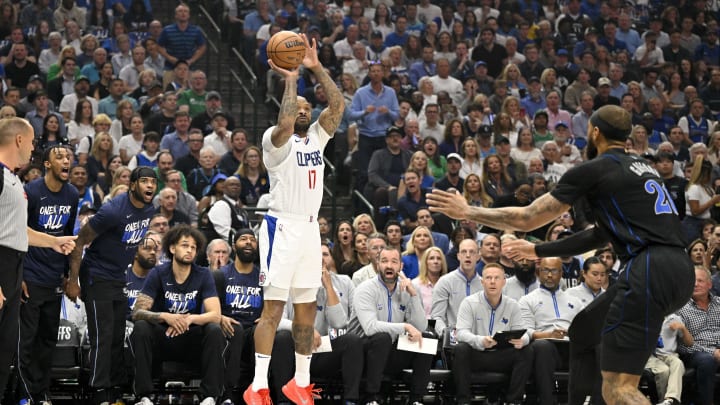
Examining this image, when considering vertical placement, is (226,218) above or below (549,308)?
above

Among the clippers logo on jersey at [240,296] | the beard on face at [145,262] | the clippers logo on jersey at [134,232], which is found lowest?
the clippers logo on jersey at [240,296]

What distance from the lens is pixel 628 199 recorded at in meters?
6.66

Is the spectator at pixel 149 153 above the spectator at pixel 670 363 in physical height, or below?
above

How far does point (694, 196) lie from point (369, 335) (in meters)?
7.13

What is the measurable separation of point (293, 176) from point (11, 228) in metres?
2.19

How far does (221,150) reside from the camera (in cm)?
1533

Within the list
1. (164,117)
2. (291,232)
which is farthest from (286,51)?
(164,117)

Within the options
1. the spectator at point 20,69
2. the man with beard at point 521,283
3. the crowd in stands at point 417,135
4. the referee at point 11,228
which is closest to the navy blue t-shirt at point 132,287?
the crowd in stands at point 417,135

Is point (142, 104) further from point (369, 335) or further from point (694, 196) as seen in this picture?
point (694, 196)

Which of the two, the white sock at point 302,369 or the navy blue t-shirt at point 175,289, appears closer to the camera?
the white sock at point 302,369

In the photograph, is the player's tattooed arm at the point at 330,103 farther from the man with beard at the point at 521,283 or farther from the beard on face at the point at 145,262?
the man with beard at the point at 521,283

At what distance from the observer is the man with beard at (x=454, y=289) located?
458 inches

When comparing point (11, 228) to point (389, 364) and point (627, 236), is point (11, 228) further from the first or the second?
point (389, 364)

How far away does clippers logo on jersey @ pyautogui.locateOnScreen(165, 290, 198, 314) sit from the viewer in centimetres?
1013
